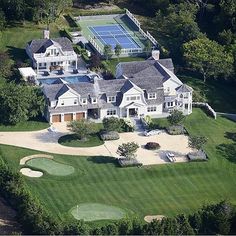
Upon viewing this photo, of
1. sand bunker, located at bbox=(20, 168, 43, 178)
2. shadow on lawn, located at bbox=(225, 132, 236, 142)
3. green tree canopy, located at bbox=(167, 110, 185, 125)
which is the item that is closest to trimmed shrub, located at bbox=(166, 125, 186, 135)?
green tree canopy, located at bbox=(167, 110, 185, 125)

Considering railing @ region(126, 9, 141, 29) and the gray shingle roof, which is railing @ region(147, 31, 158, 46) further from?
the gray shingle roof

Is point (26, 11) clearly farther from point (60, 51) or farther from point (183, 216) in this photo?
point (183, 216)

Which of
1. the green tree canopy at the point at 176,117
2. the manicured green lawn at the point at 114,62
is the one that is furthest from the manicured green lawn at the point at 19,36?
the green tree canopy at the point at 176,117

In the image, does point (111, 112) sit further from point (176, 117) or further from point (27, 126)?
point (27, 126)

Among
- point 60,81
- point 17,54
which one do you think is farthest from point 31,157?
point 17,54

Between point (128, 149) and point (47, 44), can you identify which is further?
point (47, 44)
